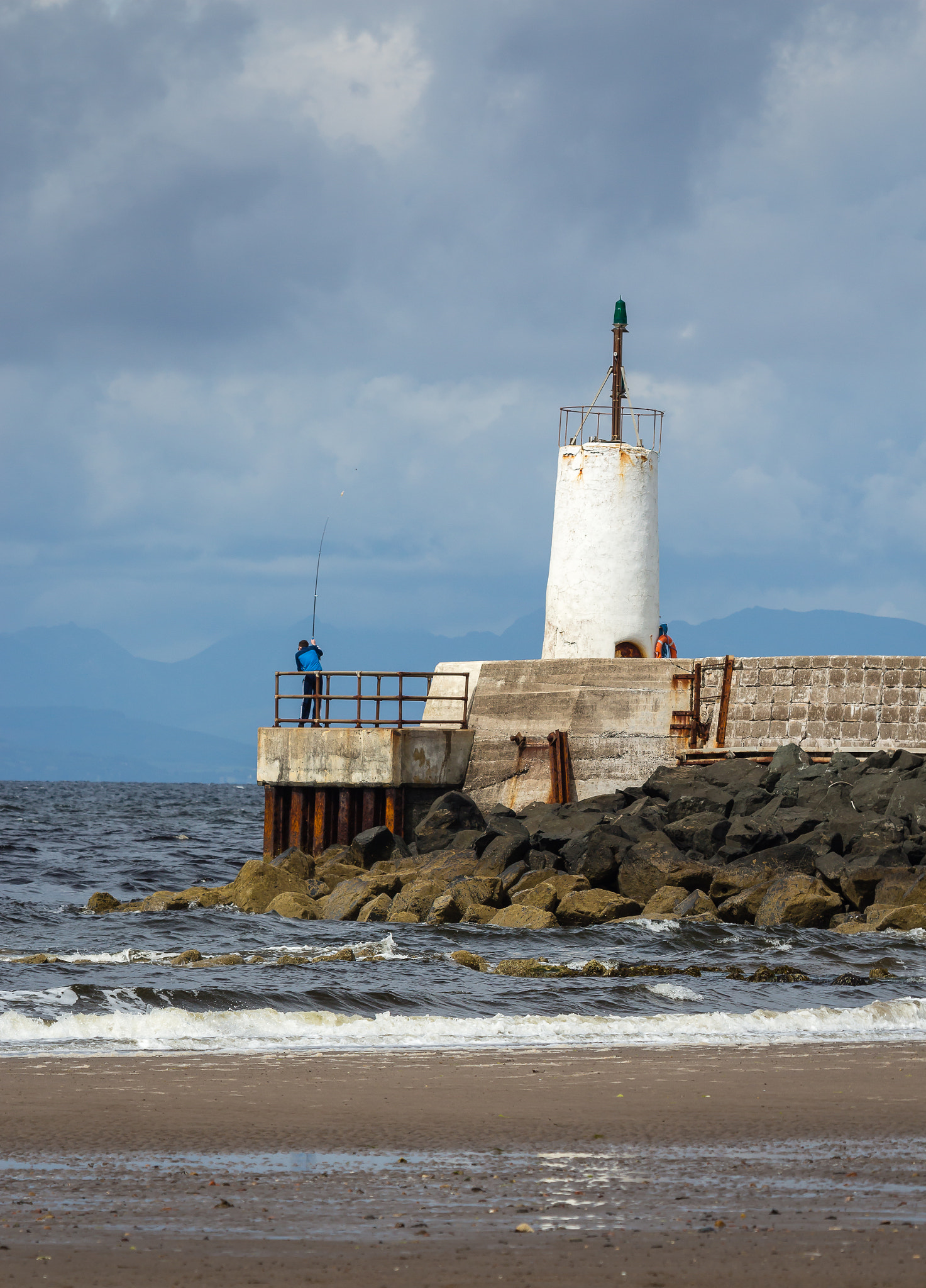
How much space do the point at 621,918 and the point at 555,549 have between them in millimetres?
10029

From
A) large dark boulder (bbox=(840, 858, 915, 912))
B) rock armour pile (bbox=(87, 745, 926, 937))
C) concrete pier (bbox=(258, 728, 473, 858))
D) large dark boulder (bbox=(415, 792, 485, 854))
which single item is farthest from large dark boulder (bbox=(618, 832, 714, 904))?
concrete pier (bbox=(258, 728, 473, 858))

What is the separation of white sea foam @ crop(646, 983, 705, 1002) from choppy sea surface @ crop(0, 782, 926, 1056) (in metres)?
0.02

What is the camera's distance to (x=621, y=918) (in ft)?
51.2

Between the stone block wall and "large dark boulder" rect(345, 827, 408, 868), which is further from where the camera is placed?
"large dark boulder" rect(345, 827, 408, 868)

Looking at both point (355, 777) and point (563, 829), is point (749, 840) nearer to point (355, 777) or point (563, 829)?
point (563, 829)

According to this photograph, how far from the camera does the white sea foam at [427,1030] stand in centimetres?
910

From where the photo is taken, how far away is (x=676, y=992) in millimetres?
11070

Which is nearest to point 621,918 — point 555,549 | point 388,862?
point 388,862

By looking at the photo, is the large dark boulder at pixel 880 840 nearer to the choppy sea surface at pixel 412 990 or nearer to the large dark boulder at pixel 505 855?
the choppy sea surface at pixel 412 990

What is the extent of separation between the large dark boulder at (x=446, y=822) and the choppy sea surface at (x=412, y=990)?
321 cm

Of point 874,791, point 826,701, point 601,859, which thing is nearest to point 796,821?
point 874,791

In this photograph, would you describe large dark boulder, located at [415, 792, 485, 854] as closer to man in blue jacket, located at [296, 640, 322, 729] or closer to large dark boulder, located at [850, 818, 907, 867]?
man in blue jacket, located at [296, 640, 322, 729]

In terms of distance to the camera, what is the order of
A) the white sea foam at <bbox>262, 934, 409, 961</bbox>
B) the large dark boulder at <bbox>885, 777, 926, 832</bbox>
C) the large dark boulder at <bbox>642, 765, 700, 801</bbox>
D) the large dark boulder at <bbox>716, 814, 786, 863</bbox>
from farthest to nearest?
the large dark boulder at <bbox>642, 765, 700, 801</bbox> → the large dark boulder at <bbox>716, 814, 786, 863</bbox> → the large dark boulder at <bbox>885, 777, 926, 832</bbox> → the white sea foam at <bbox>262, 934, 409, 961</bbox>

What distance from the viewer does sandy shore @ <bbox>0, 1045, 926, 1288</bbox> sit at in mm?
4238
